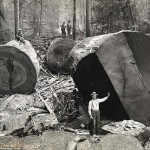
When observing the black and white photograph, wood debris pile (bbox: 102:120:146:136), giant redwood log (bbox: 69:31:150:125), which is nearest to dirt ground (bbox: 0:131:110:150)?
the black and white photograph

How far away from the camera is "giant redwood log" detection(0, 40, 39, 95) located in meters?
10.3

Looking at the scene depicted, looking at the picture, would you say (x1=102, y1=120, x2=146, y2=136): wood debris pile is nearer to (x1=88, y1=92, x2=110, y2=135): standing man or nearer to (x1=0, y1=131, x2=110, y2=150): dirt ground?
(x1=88, y1=92, x2=110, y2=135): standing man

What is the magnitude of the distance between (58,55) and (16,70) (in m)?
4.24

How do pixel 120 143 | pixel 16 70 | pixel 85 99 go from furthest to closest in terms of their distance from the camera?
pixel 16 70
pixel 85 99
pixel 120 143

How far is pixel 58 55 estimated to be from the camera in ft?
47.2

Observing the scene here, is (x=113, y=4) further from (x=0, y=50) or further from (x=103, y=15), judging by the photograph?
(x=0, y=50)

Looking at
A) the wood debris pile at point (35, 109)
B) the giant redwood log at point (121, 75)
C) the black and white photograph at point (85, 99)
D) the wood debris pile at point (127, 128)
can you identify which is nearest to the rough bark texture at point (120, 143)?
the black and white photograph at point (85, 99)

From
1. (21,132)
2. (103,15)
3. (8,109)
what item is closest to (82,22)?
(103,15)

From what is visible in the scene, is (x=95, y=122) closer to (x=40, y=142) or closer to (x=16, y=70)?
(x=40, y=142)

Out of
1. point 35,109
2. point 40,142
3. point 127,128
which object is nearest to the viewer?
point 40,142

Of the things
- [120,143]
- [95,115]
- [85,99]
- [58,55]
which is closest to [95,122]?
[95,115]

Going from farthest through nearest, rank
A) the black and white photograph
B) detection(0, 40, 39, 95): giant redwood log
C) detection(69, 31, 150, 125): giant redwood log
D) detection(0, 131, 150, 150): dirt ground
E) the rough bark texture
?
detection(0, 40, 39, 95): giant redwood log < detection(69, 31, 150, 125): giant redwood log < the black and white photograph < detection(0, 131, 150, 150): dirt ground < the rough bark texture

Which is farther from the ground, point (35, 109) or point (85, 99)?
point (85, 99)

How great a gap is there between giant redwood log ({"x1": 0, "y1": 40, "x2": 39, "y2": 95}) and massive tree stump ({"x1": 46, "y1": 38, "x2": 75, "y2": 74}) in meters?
3.67
